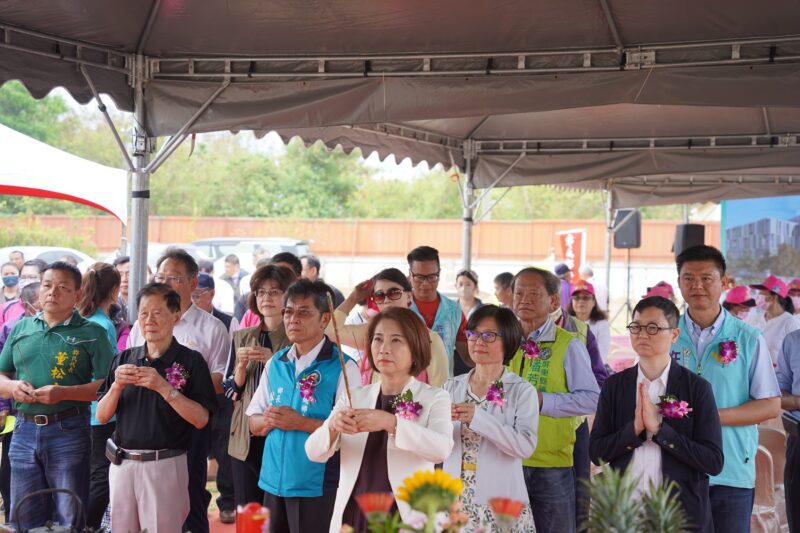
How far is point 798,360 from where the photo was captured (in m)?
4.13

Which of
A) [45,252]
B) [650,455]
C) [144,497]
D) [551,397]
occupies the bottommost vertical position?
[144,497]

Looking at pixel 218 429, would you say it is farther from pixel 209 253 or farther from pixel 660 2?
pixel 209 253

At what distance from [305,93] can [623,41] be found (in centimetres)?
186

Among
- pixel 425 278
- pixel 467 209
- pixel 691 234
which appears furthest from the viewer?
pixel 691 234

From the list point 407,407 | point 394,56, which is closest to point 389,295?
point 407,407

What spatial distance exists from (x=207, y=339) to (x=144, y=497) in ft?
2.98

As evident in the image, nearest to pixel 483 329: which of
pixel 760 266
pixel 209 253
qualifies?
→ pixel 760 266

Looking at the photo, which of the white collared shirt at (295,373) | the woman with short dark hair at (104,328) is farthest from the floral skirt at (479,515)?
the woman with short dark hair at (104,328)

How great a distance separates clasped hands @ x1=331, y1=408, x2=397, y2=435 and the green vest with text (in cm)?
110

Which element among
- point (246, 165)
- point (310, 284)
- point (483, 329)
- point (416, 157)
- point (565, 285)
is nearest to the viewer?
point (483, 329)

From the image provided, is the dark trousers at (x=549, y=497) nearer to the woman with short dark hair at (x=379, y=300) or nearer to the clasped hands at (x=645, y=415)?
the woman with short dark hair at (x=379, y=300)

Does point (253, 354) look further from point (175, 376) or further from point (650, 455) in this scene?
point (650, 455)

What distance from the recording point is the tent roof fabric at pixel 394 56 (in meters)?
4.47

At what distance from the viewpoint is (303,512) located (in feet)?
10.9
